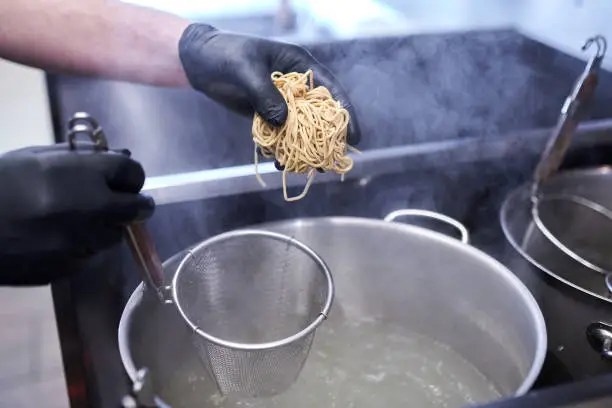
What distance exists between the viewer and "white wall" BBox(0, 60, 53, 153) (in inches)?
61.5

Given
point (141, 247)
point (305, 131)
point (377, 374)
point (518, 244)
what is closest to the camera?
point (141, 247)

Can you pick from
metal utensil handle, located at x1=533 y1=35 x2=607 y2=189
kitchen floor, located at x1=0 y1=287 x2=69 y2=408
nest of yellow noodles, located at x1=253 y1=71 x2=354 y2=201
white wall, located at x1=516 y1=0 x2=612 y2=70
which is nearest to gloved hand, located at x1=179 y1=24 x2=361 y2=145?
nest of yellow noodles, located at x1=253 y1=71 x2=354 y2=201

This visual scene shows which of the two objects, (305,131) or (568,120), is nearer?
(305,131)

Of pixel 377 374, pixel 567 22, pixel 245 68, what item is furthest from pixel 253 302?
pixel 567 22

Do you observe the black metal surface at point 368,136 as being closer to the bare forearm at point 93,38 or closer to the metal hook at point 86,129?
the bare forearm at point 93,38

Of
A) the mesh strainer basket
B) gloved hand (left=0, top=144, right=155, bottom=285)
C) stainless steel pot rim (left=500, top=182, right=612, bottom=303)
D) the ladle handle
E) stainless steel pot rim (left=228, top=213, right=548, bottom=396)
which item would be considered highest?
gloved hand (left=0, top=144, right=155, bottom=285)

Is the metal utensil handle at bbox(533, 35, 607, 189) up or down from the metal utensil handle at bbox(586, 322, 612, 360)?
up

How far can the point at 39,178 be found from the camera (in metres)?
0.69

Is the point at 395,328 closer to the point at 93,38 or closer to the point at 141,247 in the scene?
the point at 141,247

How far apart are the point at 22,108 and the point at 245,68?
0.99m

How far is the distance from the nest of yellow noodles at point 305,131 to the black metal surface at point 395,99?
0.38 metres

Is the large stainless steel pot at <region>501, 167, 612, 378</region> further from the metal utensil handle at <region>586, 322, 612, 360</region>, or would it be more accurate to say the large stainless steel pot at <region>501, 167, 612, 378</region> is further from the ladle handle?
the ladle handle

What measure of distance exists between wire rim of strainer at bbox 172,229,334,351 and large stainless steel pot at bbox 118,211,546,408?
2 centimetres

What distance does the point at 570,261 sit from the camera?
104cm
